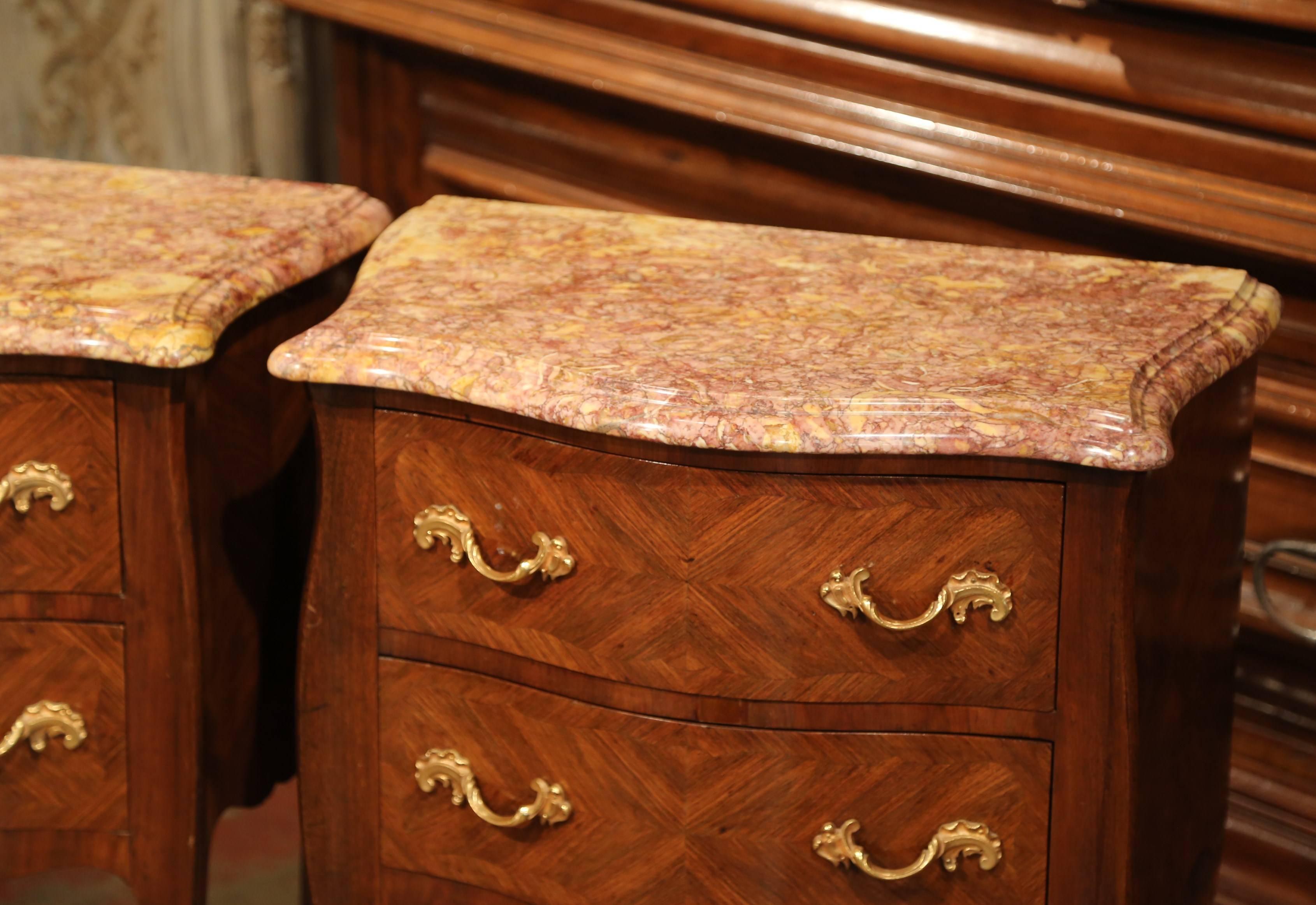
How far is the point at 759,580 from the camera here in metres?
0.97

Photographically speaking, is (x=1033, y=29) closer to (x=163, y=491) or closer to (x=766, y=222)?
(x=766, y=222)

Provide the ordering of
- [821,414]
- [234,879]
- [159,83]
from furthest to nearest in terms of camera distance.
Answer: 1. [159,83]
2. [234,879]
3. [821,414]

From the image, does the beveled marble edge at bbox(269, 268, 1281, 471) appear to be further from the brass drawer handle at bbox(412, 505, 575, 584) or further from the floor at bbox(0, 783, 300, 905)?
the floor at bbox(0, 783, 300, 905)

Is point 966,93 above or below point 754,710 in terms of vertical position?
above

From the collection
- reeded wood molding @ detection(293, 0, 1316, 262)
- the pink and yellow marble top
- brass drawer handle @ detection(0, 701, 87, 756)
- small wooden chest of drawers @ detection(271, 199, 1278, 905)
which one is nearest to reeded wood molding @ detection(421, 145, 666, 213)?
reeded wood molding @ detection(293, 0, 1316, 262)

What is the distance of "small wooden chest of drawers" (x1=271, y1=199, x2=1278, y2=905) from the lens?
0.93 m

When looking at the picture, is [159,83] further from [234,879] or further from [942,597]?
[942,597]

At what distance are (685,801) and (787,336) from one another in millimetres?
339

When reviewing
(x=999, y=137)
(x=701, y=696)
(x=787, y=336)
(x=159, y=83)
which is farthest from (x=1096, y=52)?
(x=159, y=83)

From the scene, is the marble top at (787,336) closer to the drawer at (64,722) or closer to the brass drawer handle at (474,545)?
the brass drawer handle at (474,545)

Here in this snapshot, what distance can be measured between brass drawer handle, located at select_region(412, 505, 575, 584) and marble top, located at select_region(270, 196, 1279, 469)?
9 cm

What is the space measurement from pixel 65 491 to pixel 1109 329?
2.58 feet

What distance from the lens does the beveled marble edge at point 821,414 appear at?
89 centimetres

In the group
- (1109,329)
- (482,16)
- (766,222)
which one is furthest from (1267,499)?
(482,16)
